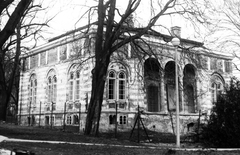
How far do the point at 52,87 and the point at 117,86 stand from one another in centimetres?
690

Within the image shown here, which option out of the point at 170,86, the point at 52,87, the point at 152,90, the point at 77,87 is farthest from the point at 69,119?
the point at 170,86

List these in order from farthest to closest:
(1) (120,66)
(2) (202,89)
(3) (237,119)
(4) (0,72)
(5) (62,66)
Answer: (2) (202,89) < (5) (62,66) < (1) (120,66) < (4) (0,72) < (3) (237,119)

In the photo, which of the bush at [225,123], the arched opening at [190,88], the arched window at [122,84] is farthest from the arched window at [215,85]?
the bush at [225,123]

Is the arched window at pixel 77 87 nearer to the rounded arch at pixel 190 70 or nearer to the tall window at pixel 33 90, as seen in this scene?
the tall window at pixel 33 90

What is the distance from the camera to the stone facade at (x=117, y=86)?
25.9 meters

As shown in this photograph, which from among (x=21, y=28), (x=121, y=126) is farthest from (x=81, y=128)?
(x=21, y=28)

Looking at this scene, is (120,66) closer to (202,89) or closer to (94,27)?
(94,27)

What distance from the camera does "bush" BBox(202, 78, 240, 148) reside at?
1540 cm

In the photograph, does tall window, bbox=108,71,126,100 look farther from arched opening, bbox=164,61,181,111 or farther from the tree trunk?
the tree trunk

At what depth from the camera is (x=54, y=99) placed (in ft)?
97.1

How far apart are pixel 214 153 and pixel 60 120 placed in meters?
17.9

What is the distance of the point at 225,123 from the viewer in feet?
51.6

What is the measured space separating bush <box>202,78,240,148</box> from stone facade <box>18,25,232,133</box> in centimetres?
647

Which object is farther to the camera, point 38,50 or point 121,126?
point 38,50
